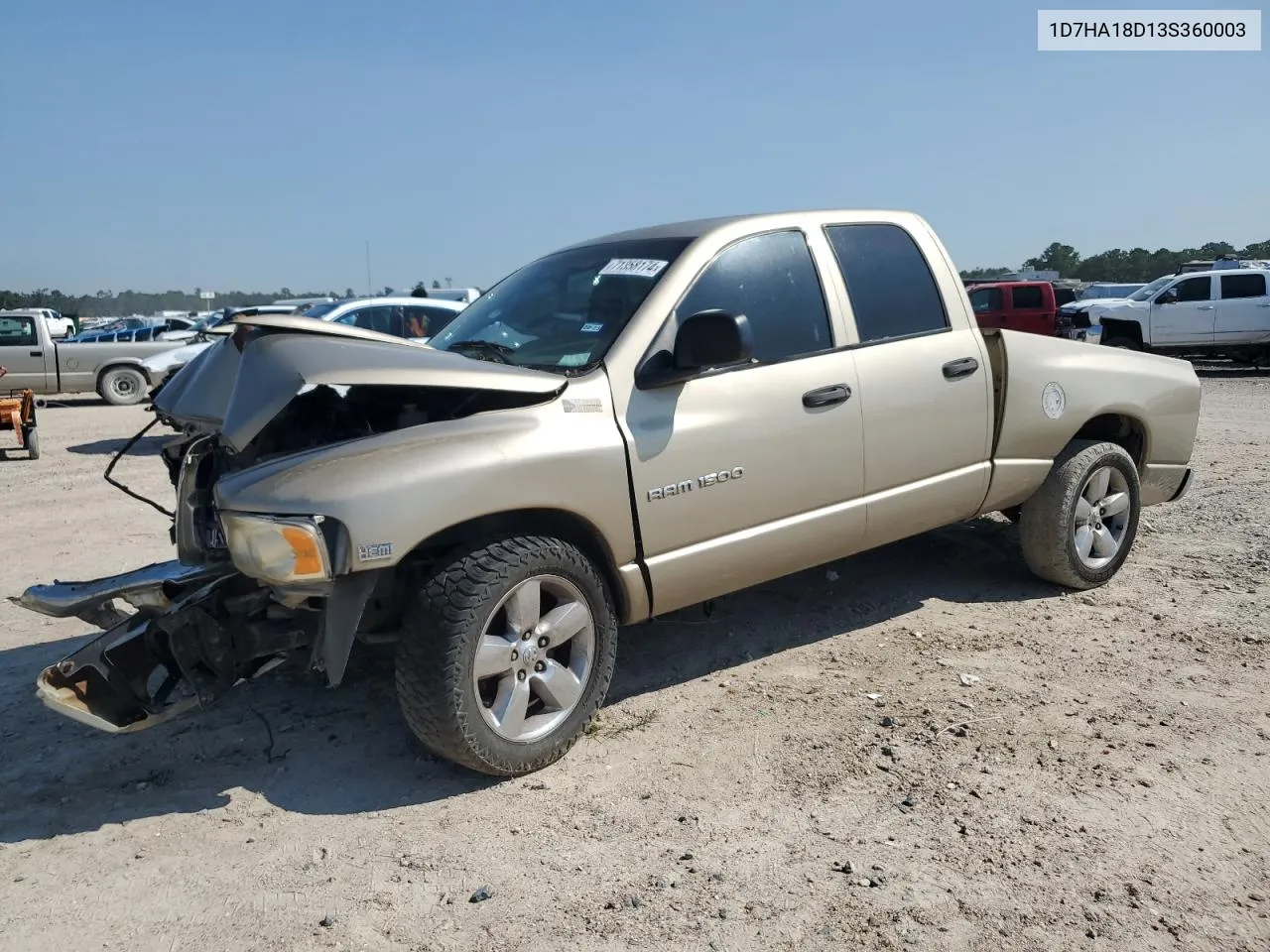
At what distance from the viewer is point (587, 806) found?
3.30 meters

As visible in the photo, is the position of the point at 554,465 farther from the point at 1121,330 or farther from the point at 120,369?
the point at 1121,330

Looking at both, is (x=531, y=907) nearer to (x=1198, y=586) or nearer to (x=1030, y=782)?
(x=1030, y=782)

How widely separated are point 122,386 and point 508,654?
1648cm

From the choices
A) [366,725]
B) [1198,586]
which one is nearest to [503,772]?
[366,725]

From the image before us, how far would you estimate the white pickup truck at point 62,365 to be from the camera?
17.3m

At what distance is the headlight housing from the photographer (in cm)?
300

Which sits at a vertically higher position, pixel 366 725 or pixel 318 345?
pixel 318 345

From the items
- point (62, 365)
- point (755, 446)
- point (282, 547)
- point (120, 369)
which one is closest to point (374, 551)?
point (282, 547)

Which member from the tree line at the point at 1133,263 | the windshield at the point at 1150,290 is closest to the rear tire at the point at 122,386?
the windshield at the point at 1150,290

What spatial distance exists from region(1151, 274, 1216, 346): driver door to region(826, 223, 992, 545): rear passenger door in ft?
58.9

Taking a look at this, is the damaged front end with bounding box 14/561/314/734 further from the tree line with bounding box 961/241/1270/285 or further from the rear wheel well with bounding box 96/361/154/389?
the tree line with bounding box 961/241/1270/285

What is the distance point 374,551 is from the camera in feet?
9.99

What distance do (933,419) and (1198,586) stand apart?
203cm

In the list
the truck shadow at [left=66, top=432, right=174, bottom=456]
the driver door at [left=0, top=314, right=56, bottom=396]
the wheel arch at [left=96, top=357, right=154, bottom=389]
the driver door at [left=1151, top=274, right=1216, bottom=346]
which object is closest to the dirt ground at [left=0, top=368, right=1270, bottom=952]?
the truck shadow at [left=66, top=432, right=174, bottom=456]
